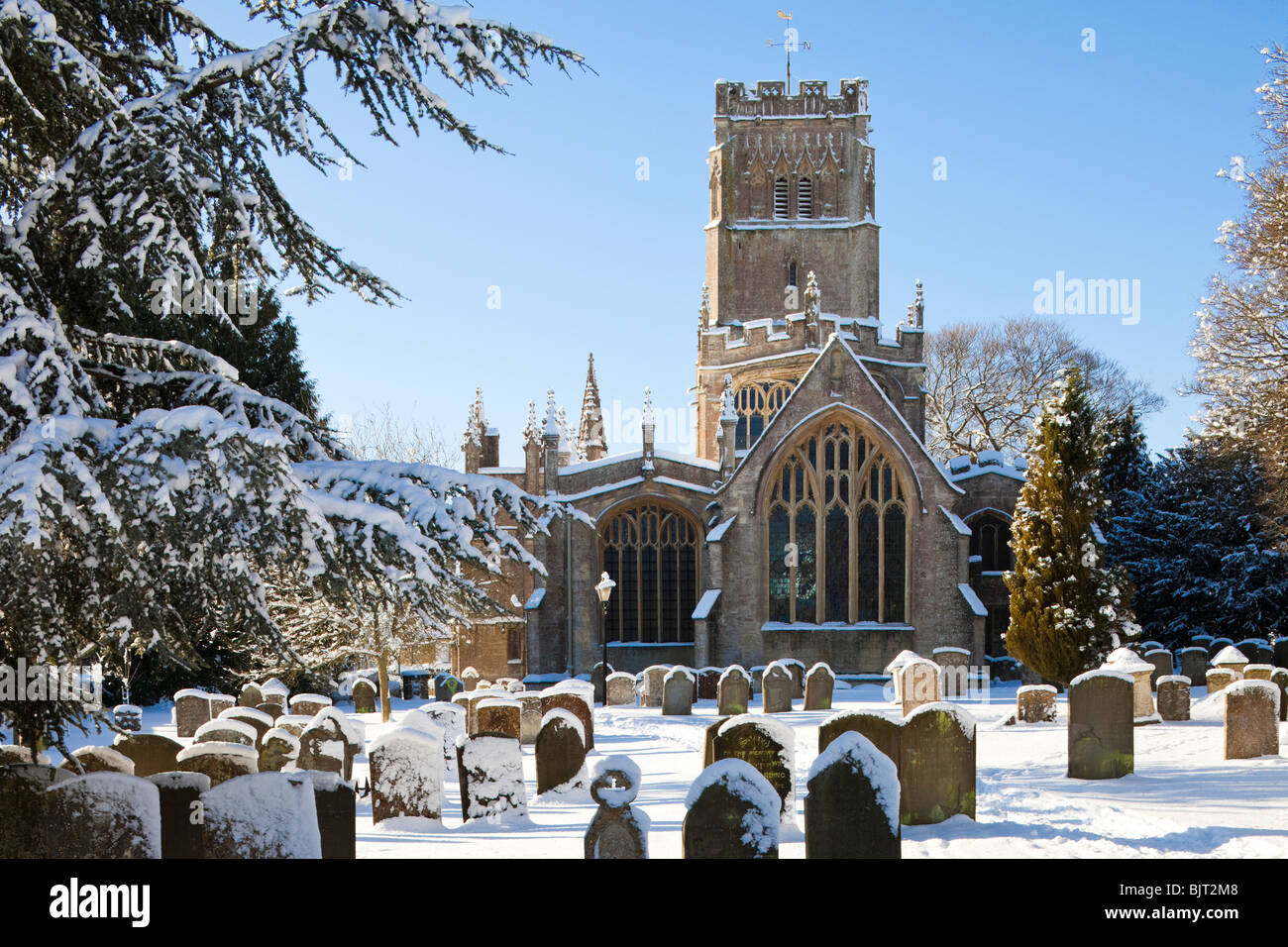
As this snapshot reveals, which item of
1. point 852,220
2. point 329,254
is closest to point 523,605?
point 852,220

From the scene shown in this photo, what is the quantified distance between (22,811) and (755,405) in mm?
29601

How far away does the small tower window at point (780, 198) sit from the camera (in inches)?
1601

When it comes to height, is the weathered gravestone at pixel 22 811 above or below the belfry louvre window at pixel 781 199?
below

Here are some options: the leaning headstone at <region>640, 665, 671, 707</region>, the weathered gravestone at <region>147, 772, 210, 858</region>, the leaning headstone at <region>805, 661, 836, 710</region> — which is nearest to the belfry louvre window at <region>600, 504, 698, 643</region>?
the leaning headstone at <region>640, 665, 671, 707</region>

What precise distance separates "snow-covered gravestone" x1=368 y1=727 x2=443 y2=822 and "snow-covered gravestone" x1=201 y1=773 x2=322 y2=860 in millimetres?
3783

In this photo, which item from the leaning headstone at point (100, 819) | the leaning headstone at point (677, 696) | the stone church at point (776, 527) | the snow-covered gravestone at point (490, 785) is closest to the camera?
the leaning headstone at point (100, 819)

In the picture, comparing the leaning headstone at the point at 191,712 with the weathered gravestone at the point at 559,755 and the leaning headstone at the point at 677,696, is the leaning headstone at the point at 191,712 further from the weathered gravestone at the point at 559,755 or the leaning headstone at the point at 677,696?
the weathered gravestone at the point at 559,755

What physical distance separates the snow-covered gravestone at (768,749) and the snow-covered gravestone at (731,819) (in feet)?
9.01

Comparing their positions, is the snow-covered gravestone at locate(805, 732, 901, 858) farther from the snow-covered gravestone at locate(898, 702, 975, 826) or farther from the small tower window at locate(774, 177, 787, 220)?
the small tower window at locate(774, 177, 787, 220)

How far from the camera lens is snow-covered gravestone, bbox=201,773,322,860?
5805mm

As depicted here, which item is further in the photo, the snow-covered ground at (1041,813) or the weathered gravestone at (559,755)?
the weathered gravestone at (559,755)

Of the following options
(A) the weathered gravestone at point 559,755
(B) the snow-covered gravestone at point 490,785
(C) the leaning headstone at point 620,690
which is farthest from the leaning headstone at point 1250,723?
(C) the leaning headstone at point 620,690

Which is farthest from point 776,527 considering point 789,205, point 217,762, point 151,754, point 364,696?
point 217,762

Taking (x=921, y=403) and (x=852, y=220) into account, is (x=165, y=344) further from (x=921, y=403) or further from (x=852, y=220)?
(x=852, y=220)
